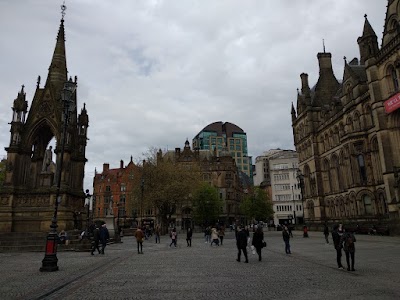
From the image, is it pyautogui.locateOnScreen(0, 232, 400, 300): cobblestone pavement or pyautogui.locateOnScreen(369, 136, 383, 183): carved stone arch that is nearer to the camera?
pyautogui.locateOnScreen(0, 232, 400, 300): cobblestone pavement

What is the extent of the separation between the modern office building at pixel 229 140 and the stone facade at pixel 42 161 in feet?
405

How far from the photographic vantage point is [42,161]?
27.4m

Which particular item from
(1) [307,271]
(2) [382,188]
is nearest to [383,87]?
(2) [382,188]

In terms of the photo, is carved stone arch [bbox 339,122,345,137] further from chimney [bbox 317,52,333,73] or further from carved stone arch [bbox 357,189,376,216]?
chimney [bbox 317,52,333,73]

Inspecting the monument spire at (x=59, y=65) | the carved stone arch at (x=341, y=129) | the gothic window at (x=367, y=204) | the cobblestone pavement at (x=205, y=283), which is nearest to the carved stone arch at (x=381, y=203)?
the gothic window at (x=367, y=204)

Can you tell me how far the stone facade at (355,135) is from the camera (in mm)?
33656

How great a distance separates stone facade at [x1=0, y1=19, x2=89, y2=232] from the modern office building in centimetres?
12355

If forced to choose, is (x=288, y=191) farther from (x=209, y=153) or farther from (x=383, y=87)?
(x=383, y=87)

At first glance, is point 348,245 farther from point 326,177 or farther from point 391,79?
point 326,177

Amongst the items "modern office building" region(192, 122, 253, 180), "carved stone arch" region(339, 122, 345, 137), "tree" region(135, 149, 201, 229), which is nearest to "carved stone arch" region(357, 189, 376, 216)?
"carved stone arch" region(339, 122, 345, 137)

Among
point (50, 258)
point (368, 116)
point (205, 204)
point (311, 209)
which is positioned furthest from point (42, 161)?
point (311, 209)

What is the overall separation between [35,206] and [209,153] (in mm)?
68804

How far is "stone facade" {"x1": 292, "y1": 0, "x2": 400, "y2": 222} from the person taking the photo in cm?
3366

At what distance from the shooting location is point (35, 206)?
23.6m
